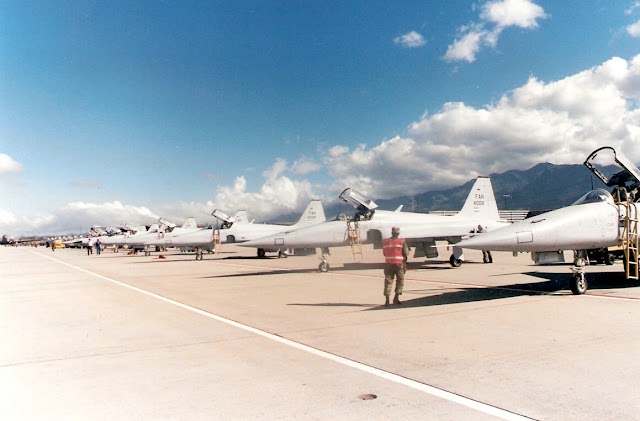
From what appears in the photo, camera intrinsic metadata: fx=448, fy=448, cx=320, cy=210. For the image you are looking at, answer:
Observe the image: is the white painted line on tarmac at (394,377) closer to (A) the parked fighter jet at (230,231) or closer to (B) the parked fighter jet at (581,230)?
(B) the parked fighter jet at (581,230)

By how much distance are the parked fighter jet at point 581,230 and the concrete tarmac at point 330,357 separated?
1063 mm

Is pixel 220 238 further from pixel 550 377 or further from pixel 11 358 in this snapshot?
pixel 550 377

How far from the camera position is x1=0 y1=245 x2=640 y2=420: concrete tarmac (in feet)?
13.4

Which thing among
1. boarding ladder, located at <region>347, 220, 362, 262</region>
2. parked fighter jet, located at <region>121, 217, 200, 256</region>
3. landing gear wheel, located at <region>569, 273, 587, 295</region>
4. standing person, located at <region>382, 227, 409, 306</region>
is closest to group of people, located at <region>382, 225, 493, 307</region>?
standing person, located at <region>382, 227, 409, 306</region>

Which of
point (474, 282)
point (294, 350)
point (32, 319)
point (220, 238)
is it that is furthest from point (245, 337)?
point (220, 238)

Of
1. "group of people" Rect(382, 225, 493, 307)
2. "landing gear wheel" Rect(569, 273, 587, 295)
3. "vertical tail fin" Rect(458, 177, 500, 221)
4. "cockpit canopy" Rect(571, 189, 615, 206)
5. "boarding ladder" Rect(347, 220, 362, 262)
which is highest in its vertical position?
"vertical tail fin" Rect(458, 177, 500, 221)

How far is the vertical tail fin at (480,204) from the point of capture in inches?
942

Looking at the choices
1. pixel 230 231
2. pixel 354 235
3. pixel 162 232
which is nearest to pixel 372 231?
pixel 354 235

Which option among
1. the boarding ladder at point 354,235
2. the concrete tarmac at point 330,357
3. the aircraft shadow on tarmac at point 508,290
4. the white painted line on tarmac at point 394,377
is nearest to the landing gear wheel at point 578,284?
the concrete tarmac at point 330,357

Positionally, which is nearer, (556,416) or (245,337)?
(556,416)

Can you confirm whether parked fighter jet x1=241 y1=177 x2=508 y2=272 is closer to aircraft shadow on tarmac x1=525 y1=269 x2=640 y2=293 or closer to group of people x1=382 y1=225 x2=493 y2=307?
aircraft shadow on tarmac x1=525 y1=269 x2=640 y2=293

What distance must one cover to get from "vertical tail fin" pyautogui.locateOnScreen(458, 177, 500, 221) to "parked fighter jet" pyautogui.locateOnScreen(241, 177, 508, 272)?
1.73m

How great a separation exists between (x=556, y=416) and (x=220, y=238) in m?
30.2

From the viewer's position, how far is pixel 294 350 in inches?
240
